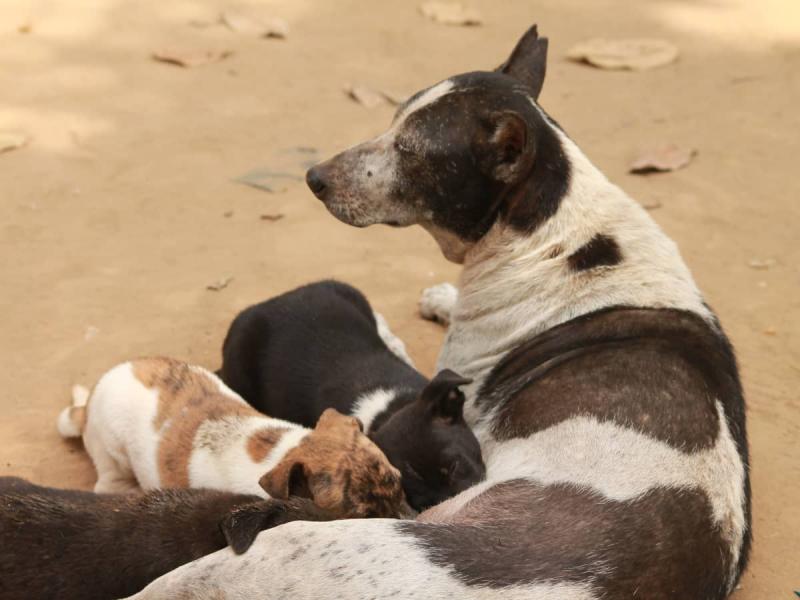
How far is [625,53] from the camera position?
1068 centimetres

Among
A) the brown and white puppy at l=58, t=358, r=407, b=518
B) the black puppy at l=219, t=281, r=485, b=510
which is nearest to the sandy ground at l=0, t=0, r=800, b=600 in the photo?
the brown and white puppy at l=58, t=358, r=407, b=518

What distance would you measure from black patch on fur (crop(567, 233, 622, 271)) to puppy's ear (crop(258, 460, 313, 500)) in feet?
4.98

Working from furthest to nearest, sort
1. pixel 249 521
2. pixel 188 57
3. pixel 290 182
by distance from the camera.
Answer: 1. pixel 188 57
2. pixel 290 182
3. pixel 249 521

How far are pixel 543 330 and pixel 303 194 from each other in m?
3.74

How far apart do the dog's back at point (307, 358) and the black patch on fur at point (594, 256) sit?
3.73 ft

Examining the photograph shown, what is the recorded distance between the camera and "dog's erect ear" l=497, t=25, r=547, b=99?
565cm

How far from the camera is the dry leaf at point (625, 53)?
34.6 ft

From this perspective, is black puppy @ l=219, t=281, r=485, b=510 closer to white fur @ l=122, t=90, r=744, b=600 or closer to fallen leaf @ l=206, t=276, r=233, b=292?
white fur @ l=122, t=90, r=744, b=600

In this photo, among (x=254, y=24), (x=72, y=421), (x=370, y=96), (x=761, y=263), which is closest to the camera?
(x=72, y=421)

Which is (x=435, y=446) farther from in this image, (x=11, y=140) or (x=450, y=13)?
(x=450, y=13)

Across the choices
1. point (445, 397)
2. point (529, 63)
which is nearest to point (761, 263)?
point (529, 63)

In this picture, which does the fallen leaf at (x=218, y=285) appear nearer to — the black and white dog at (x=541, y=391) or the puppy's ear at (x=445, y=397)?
the black and white dog at (x=541, y=391)

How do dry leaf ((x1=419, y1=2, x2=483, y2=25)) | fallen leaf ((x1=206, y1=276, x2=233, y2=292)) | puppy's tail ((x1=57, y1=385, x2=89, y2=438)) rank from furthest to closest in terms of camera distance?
dry leaf ((x1=419, y1=2, x2=483, y2=25)) → fallen leaf ((x1=206, y1=276, x2=233, y2=292)) → puppy's tail ((x1=57, y1=385, x2=89, y2=438))

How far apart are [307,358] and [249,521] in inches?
83.9
